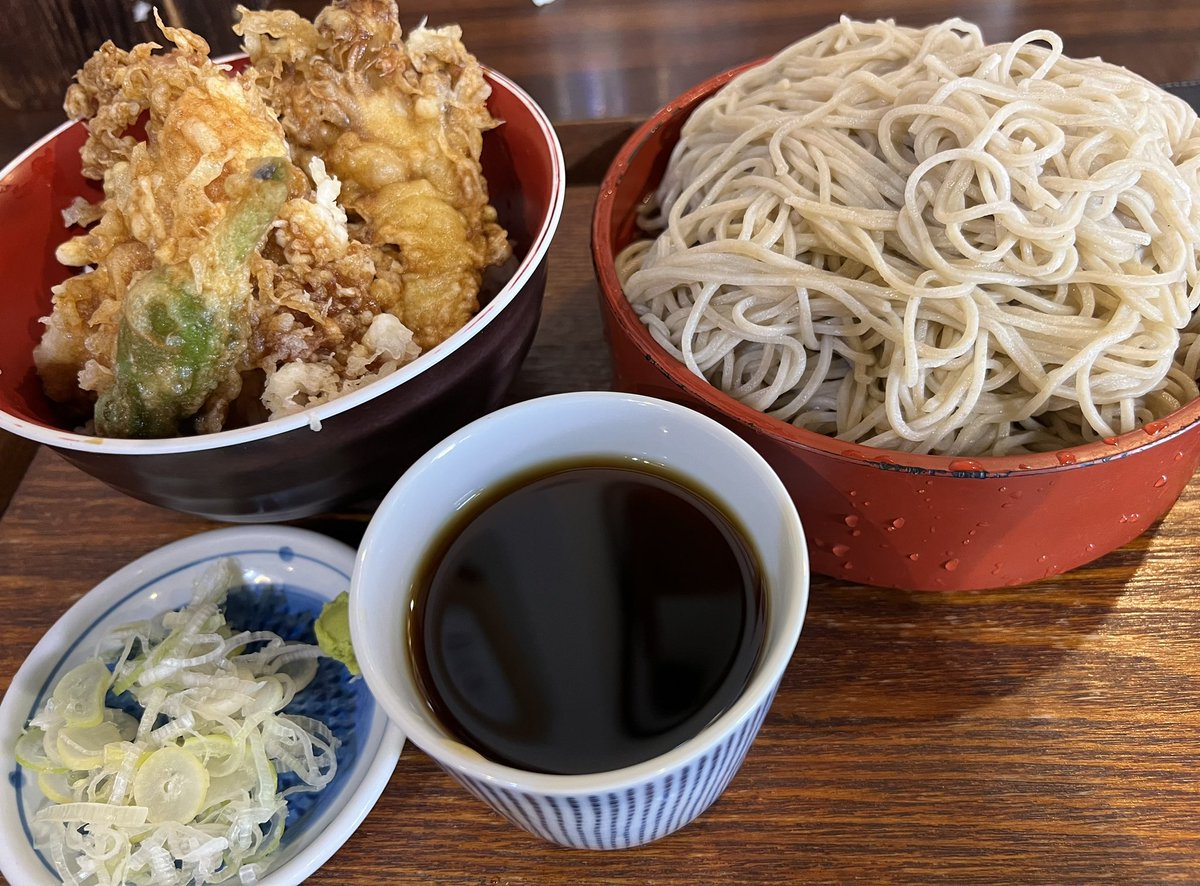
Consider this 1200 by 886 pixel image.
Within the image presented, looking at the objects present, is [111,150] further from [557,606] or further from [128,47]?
[128,47]

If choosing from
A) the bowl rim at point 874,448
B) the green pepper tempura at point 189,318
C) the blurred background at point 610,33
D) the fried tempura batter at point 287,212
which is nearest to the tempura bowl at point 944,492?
the bowl rim at point 874,448

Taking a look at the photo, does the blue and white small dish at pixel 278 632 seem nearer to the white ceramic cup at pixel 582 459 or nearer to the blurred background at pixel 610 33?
the white ceramic cup at pixel 582 459

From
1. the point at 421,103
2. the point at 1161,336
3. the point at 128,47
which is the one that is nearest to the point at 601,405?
the point at 421,103

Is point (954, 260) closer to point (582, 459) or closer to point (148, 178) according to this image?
point (582, 459)

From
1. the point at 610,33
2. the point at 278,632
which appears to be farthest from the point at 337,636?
the point at 610,33

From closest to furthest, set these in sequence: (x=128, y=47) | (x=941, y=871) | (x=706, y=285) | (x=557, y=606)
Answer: (x=941, y=871) < (x=557, y=606) < (x=706, y=285) < (x=128, y=47)

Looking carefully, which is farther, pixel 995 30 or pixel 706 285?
pixel 995 30
